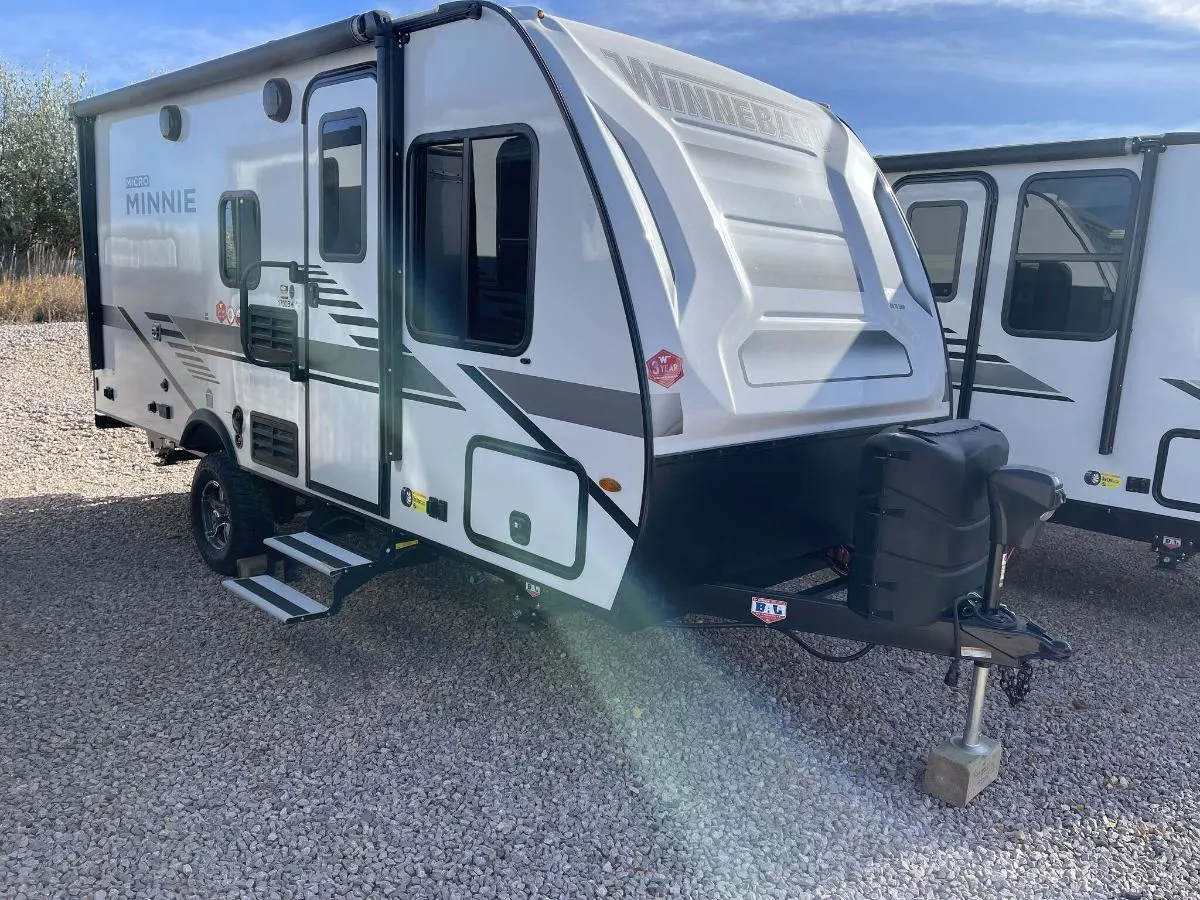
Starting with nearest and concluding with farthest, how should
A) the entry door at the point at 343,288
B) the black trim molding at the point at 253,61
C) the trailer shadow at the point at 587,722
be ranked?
the trailer shadow at the point at 587,722
the black trim molding at the point at 253,61
the entry door at the point at 343,288

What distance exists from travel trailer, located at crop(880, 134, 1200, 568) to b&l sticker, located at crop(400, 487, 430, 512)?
3.54 meters

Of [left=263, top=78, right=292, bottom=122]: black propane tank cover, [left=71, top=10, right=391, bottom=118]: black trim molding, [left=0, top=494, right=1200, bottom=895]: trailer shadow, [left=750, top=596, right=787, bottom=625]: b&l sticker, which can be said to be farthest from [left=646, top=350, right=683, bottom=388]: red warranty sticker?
[left=263, top=78, right=292, bottom=122]: black propane tank cover

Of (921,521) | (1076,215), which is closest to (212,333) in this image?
(921,521)

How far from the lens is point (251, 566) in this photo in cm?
519

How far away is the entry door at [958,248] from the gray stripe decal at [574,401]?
10.8 feet

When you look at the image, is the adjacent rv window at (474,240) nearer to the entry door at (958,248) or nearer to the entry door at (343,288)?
the entry door at (343,288)

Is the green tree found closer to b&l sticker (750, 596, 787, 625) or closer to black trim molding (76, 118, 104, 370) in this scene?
black trim molding (76, 118, 104, 370)

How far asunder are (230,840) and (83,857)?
0.41 meters

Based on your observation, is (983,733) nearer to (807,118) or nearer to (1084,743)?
(1084,743)

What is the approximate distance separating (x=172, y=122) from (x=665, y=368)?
3779mm

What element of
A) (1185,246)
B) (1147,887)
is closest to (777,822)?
(1147,887)

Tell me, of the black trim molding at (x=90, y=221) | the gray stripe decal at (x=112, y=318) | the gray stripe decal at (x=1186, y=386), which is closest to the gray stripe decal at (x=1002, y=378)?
the gray stripe decal at (x=1186, y=386)

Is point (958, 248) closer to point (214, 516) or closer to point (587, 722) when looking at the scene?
point (587, 722)

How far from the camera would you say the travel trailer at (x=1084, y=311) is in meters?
5.05
